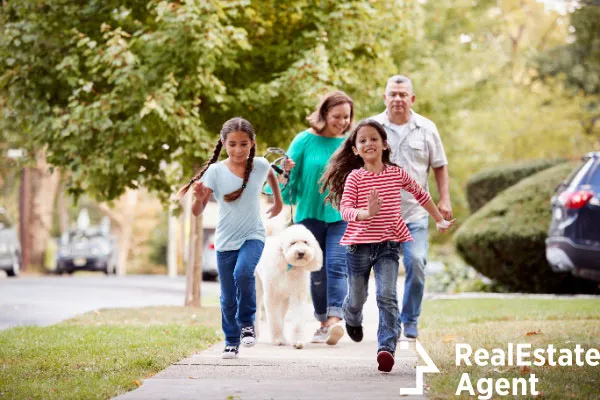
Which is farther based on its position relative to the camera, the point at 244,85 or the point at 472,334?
the point at 244,85

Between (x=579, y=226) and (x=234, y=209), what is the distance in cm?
699

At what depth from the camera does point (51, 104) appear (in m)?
13.5

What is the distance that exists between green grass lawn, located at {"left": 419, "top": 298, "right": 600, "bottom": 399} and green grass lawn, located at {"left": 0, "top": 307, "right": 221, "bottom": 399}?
1.94 meters

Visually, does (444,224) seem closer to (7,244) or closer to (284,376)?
(284,376)

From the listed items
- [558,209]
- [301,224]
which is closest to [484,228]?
[558,209]

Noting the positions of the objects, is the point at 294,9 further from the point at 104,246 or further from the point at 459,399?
the point at 104,246

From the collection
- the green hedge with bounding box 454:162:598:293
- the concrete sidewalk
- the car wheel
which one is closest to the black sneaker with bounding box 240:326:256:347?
the concrete sidewalk

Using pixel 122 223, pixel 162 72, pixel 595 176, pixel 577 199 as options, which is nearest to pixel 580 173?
pixel 595 176

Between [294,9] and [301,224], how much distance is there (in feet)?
16.9

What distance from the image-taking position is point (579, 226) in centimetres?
1322

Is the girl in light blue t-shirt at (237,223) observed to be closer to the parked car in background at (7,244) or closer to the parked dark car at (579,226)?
the parked dark car at (579,226)

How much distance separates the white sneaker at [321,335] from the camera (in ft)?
29.1

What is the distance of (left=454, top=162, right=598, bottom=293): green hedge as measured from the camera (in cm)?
1582

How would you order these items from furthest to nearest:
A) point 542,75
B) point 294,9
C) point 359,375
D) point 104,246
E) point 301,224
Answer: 1. point 104,246
2. point 542,75
3. point 294,9
4. point 301,224
5. point 359,375
